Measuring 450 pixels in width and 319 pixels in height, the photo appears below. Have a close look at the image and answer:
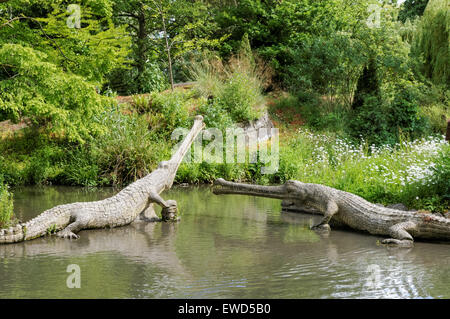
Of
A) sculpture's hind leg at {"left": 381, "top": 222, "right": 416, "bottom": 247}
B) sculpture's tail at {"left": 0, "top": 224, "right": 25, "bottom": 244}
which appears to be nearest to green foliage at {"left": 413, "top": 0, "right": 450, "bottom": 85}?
sculpture's hind leg at {"left": 381, "top": 222, "right": 416, "bottom": 247}

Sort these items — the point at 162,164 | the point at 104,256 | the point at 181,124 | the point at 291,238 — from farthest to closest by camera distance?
1. the point at 181,124
2. the point at 162,164
3. the point at 291,238
4. the point at 104,256

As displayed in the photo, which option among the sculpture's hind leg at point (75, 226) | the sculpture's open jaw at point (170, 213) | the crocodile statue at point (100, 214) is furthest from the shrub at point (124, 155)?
the sculpture's hind leg at point (75, 226)

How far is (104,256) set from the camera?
663 centimetres

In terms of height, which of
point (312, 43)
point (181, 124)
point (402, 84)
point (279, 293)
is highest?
point (312, 43)

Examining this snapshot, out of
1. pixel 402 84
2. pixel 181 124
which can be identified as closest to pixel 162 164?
pixel 181 124

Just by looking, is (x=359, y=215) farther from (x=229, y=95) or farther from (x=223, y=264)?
(x=229, y=95)

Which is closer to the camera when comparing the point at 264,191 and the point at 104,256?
the point at 104,256

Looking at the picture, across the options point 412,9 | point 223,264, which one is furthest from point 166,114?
point 412,9

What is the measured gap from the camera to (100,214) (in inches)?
326

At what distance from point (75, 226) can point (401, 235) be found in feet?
16.7

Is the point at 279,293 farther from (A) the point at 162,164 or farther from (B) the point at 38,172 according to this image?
(B) the point at 38,172

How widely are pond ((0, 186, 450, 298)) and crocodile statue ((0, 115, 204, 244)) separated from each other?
0.60ft

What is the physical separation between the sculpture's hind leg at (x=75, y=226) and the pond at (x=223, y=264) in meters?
0.17

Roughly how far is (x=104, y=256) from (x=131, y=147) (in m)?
8.09
